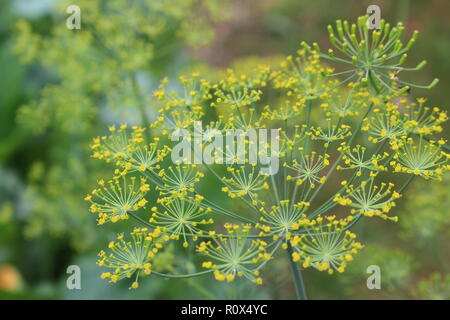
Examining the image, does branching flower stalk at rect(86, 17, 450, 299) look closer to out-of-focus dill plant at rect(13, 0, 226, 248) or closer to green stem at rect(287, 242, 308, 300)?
green stem at rect(287, 242, 308, 300)

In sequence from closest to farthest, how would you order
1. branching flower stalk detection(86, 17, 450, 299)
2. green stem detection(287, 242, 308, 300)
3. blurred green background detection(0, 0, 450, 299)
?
1. branching flower stalk detection(86, 17, 450, 299)
2. green stem detection(287, 242, 308, 300)
3. blurred green background detection(0, 0, 450, 299)

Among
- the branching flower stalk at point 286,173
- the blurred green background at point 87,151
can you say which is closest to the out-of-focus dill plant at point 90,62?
the blurred green background at point 87,151

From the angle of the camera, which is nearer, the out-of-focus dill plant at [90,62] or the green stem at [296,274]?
the green stem at [296,274]

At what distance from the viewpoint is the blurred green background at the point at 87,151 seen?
248cm

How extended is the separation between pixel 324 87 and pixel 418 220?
1155 mm

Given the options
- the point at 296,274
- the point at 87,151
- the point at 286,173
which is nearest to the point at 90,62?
the point at 87,151

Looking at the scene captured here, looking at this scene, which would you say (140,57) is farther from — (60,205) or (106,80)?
(60,205)

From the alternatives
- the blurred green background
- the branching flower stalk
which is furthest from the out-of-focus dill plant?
the branching flower stalk

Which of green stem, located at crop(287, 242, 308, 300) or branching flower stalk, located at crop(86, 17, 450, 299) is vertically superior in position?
branching flower stalk, located at crop(86, 17, 450, 299)

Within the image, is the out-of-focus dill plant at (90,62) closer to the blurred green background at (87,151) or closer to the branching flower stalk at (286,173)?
the blurred green background at (87,151)

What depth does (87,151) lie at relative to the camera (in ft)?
12.7

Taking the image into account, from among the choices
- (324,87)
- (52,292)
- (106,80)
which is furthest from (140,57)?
(52,292)

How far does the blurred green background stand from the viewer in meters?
2.48

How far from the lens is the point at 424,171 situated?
1.42 metres
